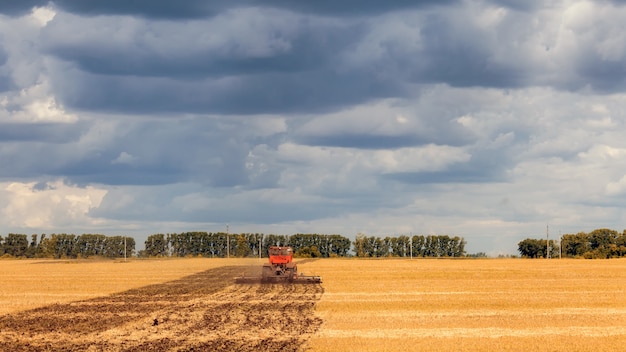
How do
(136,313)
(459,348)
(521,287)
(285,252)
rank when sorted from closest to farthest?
1. (459,348)
2. (136,313)
3. (521,287)
4. (285,252)

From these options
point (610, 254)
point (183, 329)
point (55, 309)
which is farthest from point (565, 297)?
point (610, 254)

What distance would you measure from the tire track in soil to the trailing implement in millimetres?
11137

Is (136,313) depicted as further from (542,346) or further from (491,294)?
(491,294)

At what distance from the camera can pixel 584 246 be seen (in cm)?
18150

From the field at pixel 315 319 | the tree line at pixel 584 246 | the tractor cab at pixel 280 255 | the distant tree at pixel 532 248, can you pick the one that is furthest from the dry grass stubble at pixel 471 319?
the distant tree at pixel 532 248

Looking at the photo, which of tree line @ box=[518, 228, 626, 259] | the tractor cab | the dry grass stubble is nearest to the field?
the dry grass stubble

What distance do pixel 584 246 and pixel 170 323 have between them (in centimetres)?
16179

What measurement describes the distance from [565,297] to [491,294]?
16.6ft

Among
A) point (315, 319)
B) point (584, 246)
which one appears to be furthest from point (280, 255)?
point (584, 246)

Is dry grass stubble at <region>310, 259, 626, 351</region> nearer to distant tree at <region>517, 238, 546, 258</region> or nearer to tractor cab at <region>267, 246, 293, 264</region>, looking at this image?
tractor cab at <region>267, 246, 293, 264</region>

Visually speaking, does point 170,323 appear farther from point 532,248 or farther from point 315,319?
point 532,248

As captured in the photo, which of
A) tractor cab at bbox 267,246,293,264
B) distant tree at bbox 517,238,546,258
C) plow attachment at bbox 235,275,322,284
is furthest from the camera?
distant tree at bbox 517,238,546,258

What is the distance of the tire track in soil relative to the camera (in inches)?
1123

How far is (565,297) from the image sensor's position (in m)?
51.1
